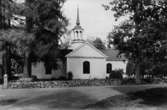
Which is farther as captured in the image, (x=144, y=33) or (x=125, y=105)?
(x=125, y=105)

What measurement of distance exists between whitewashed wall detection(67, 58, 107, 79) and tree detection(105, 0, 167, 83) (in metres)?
26.5

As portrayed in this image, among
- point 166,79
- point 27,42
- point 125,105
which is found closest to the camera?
point 125,105

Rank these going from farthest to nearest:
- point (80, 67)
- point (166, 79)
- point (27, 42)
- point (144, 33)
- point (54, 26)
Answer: point (80, 67), point (166, 79), point (54, 26), point (27, 42), point (144, 33)

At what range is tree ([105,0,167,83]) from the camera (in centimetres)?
1512

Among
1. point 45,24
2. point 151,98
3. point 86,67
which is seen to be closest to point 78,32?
point 86,67

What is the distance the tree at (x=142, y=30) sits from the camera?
15.1 metres

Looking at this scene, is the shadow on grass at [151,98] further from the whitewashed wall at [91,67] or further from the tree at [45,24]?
the whitewashed wall at [91,67]

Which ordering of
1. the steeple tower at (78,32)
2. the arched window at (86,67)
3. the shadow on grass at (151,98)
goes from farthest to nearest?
the steeple tower at (78,32) < the arched window at (86,67) < the shadow on grass at (151,98)

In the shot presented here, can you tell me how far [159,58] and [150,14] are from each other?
270cm

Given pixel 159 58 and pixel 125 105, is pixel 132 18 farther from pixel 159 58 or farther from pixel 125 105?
pixel 125 105

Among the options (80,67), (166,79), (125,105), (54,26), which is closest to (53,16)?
(54,26)

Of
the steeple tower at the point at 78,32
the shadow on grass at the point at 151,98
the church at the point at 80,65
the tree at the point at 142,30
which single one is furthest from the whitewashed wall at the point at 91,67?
the tree at the point at 142,30

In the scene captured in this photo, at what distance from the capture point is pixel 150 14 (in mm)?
15898

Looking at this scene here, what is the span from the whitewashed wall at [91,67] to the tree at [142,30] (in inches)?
1042
